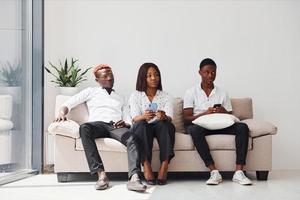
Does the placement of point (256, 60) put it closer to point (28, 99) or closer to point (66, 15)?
point (66, 15)

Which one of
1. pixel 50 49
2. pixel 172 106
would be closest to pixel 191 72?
pixel 172 106

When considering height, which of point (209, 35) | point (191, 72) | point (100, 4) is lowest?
point (191, 72)

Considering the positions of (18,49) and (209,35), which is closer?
(18,49)

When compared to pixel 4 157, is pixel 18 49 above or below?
above

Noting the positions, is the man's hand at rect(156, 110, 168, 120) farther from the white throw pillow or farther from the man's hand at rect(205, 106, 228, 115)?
the man's hand at rect(205, 106, 228, 115)

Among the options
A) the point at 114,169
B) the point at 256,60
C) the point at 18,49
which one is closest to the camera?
the point at 114,169

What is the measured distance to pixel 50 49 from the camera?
483cm

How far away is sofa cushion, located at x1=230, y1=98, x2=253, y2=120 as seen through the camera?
171 inches

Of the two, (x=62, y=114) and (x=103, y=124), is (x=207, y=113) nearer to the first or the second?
(x=103, y=124)

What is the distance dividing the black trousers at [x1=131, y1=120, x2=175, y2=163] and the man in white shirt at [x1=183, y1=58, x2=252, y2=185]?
9.7 inches

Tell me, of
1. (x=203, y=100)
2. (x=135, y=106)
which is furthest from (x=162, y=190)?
(x=203, y=100)

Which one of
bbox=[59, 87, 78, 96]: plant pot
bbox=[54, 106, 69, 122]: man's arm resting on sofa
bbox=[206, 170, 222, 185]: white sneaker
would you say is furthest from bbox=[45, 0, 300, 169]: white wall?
bbox=[206, 170, 222, 185]: white sneaker

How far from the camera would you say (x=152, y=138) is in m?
3.75

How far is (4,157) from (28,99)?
0.72m
